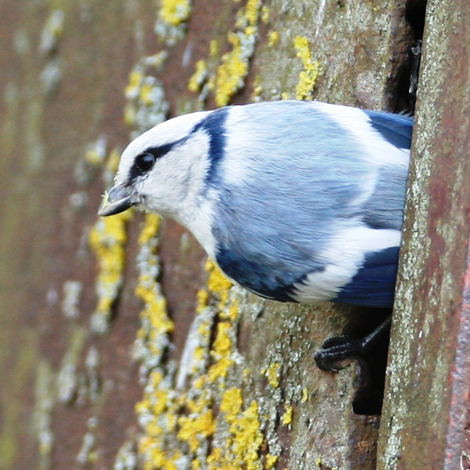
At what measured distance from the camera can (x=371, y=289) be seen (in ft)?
4.03

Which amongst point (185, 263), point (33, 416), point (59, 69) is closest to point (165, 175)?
point (185, 263)

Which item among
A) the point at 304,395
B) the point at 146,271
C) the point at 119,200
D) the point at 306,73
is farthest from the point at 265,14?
the point at 304,395

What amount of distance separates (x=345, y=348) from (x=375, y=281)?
0.16 m

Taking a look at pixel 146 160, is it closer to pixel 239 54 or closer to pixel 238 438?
pixel 239 54

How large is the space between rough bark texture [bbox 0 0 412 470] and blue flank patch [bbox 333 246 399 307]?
15 cm

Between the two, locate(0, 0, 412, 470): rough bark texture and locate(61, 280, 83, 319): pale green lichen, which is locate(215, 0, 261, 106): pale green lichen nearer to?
locate(0, 0, 412, 470): rough bark texture

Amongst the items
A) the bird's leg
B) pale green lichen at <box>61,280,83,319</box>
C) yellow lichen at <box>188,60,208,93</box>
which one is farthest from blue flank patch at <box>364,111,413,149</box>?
pale green lichen at <box>61,280,83,319</box>

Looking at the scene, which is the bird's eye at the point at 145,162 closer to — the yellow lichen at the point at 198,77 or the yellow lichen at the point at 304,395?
the yellow lichen at the point at 198,77

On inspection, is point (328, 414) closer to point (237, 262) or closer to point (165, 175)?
point (237, 262)

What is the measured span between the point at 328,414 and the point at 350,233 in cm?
32

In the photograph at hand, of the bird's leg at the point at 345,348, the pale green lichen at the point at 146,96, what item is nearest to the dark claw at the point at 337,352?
the bird's leg at the point at 345,348

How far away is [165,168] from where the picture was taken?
1415mm

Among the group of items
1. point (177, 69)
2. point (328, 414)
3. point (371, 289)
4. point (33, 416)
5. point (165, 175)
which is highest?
point (177, 69)

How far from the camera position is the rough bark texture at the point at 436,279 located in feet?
3.41
